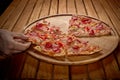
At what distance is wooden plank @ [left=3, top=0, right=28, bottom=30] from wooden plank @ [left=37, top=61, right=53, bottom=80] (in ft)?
3.14

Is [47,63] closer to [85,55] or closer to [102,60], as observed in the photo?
[85,55]

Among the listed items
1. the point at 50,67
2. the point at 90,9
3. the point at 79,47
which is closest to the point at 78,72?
the point at 50,67

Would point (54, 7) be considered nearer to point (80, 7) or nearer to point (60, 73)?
point (80, 7)

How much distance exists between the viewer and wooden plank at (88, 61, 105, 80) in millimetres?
1696

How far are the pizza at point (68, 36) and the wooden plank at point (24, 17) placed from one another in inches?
7.1

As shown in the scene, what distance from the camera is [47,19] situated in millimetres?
2709

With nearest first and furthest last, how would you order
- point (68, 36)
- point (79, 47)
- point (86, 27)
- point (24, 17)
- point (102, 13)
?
point (79, 47), point (68, 36), point (86, 27), point (24, 17), point (102, 13)

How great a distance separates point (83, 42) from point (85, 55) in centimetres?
25

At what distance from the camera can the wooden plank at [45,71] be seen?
169 centimetres

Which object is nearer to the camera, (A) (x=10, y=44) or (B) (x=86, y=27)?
(A) (x=10, y=44)

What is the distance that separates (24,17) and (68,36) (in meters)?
0.96

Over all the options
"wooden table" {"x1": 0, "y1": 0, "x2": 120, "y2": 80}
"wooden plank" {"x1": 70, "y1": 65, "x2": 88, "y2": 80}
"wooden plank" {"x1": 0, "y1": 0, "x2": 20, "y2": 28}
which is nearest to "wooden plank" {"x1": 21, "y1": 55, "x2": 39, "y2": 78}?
"wooden table" {"x1": 0, "y1": 0, "x2": 120, "y2": 80}

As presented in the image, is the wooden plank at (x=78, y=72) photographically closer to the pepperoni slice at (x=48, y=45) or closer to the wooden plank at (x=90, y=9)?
the pepperoni slice at (x=48, y=45)

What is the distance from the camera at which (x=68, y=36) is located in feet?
7.42
